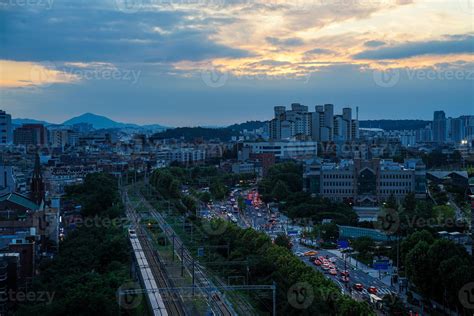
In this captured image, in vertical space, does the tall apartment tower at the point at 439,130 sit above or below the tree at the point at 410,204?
above

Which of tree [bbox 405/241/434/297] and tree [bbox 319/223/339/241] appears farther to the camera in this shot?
tree [bbox 319/223/339/241]

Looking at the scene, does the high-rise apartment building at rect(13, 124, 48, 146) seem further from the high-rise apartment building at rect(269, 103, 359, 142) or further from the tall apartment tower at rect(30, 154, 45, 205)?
the tall apartment tower at rect(30, 154, 45, 205)

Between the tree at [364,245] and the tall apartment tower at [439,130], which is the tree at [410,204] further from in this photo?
the tall apartment tower at [439,130]

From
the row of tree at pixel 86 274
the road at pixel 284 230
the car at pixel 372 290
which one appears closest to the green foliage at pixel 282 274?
the road at pixel 284 230

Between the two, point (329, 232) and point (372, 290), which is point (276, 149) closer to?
point (329, 232)

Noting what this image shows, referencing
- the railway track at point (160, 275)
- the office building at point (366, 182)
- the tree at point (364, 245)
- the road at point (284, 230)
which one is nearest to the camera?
the railway track at point (160, 275)

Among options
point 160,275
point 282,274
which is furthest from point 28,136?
point 282,274

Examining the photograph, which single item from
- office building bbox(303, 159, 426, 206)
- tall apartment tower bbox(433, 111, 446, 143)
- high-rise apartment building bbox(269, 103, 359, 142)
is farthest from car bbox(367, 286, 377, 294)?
tall apartment tower bbox(433, 111, 446, 143)

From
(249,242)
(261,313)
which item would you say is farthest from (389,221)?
(261,313)
